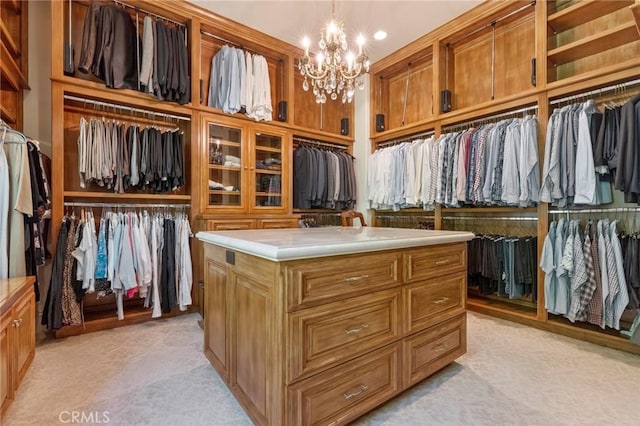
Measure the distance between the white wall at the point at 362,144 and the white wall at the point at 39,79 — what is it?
3.72m

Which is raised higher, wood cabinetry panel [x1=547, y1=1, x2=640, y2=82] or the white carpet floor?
wood cabinetry panel [x1=547, y1=1, x2=640, y2=82]

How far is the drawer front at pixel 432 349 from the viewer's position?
171 centimetres

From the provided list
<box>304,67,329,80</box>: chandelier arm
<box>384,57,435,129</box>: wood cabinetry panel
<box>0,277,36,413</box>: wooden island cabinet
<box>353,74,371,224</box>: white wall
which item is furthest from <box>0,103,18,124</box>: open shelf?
<box>384,57,435,129</box>: wood cabinetry panel

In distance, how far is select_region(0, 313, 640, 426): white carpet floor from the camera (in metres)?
1.56

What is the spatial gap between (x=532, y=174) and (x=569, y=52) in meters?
1.15

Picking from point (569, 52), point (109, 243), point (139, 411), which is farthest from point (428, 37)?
point (139, 411)

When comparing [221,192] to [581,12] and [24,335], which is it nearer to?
[24,335]

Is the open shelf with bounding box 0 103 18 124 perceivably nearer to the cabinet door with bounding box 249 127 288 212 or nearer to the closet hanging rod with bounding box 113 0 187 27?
the closet hanging rod with bounding box 113 0 187 27

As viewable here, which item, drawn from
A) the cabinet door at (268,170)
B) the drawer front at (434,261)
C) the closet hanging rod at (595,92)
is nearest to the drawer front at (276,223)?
the cabinet door at (268,170)

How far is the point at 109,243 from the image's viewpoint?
8.77 feet

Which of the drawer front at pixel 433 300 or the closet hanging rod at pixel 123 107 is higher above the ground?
the closet hanging rod at pixel 123 107

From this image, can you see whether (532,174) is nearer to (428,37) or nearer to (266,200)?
(428,37)

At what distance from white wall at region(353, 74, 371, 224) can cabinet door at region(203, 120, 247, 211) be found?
1900 millimetres

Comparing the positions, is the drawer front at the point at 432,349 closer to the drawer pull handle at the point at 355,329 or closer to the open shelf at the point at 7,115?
the drawer pull handle at the point at 355,329
